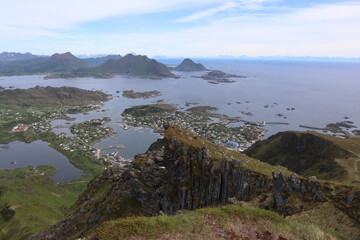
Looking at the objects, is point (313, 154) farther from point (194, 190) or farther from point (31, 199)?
point (31, 199)

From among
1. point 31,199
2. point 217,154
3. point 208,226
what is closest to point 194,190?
point 217,154

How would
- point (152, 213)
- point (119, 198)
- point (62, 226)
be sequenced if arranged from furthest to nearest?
point (62, 226) → point (119, 198) → point (152, 213)

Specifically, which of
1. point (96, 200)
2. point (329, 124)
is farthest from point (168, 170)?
point (329, 124)

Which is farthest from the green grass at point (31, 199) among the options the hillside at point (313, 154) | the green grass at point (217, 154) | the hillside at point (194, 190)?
the hillside at point (313, 154)

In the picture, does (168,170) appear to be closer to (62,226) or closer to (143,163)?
(143,163)

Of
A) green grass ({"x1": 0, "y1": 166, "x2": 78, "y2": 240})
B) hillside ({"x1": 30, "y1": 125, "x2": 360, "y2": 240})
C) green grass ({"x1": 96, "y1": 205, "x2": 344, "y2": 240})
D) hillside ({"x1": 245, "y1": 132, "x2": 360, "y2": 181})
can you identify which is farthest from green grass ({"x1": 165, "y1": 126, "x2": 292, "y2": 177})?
green grass ({"x1": 0, "y1": 166, "x2": 78, "y2": 240})

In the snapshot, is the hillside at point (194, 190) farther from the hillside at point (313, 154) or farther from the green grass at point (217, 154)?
the hillside at point (313, 154)
